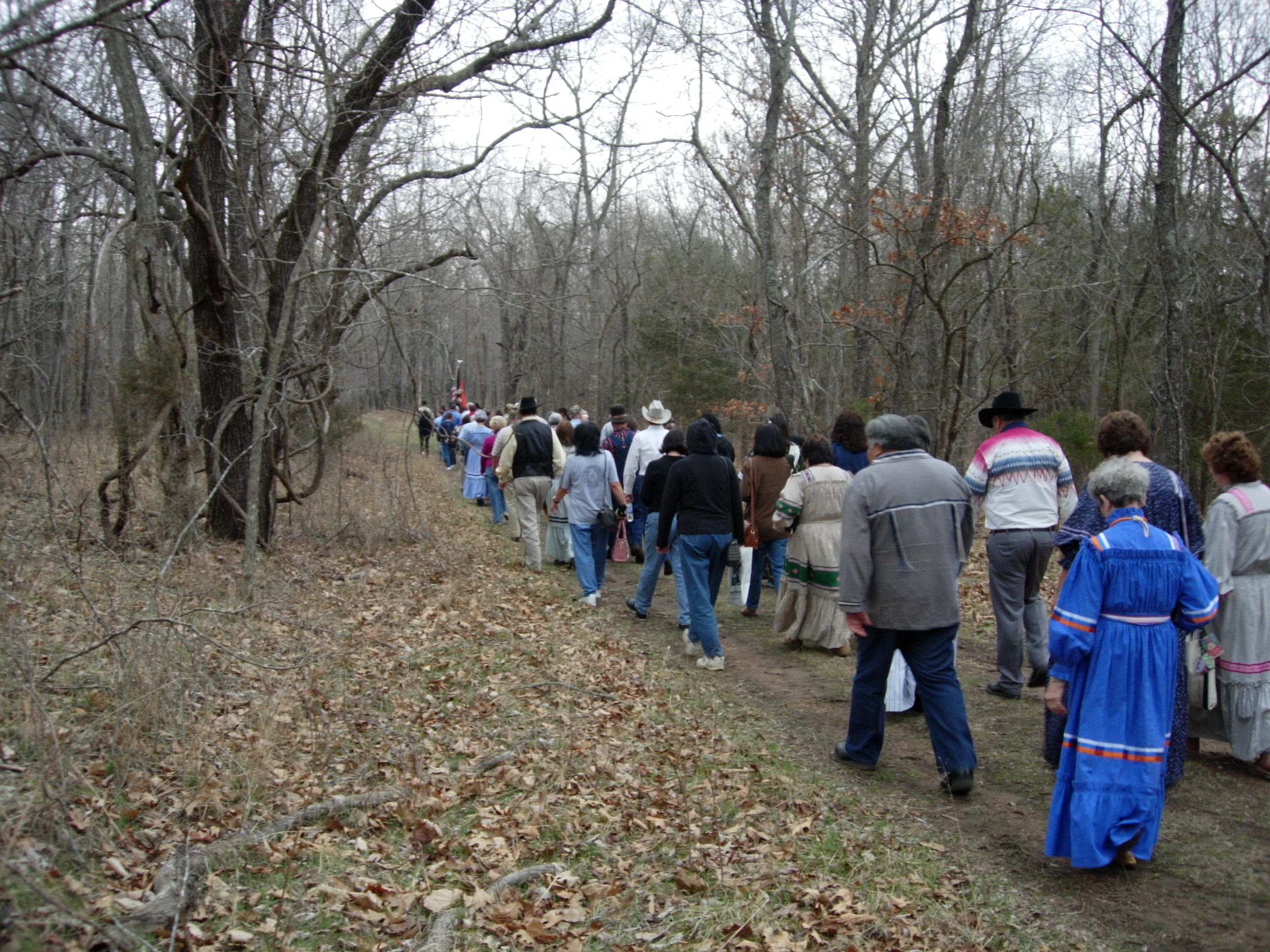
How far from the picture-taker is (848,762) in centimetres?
590

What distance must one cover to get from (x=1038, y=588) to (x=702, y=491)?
2.71m

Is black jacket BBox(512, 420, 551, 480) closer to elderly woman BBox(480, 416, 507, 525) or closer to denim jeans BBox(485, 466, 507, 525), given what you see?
elderly woman BBox(480, 416, 507, 525)

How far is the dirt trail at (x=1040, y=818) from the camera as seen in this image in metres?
4.02

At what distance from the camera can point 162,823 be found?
14.4 feet

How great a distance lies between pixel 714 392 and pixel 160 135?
23.9m

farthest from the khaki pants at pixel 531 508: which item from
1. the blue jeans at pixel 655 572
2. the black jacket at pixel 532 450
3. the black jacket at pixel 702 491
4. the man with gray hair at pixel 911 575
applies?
the man with gray hair at pixel 911 575

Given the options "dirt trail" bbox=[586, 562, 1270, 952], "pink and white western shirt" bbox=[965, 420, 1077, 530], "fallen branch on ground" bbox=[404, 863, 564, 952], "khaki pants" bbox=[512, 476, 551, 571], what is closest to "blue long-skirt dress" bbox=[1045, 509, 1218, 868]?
"dirt trail" bbox=[586, 562, 1270, 952]

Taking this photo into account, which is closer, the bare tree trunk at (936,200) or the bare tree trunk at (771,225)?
the bare tree trunk at (936,200)

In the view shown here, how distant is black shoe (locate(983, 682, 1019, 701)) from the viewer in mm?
7168

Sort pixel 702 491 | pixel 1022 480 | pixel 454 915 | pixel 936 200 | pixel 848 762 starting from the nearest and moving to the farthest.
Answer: pixel 454 915, pixel 848 762, pixel 1022 480, pixel 702 491, pixel 936 200

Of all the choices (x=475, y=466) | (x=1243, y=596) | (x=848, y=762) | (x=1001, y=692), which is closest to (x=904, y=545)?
(x=848, y=762)

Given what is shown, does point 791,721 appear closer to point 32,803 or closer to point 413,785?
point 413,785

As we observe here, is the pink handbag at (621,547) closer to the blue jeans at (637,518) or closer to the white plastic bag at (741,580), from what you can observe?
the blue jeans at (637,518)

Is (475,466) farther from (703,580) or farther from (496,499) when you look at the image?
(703,580)
